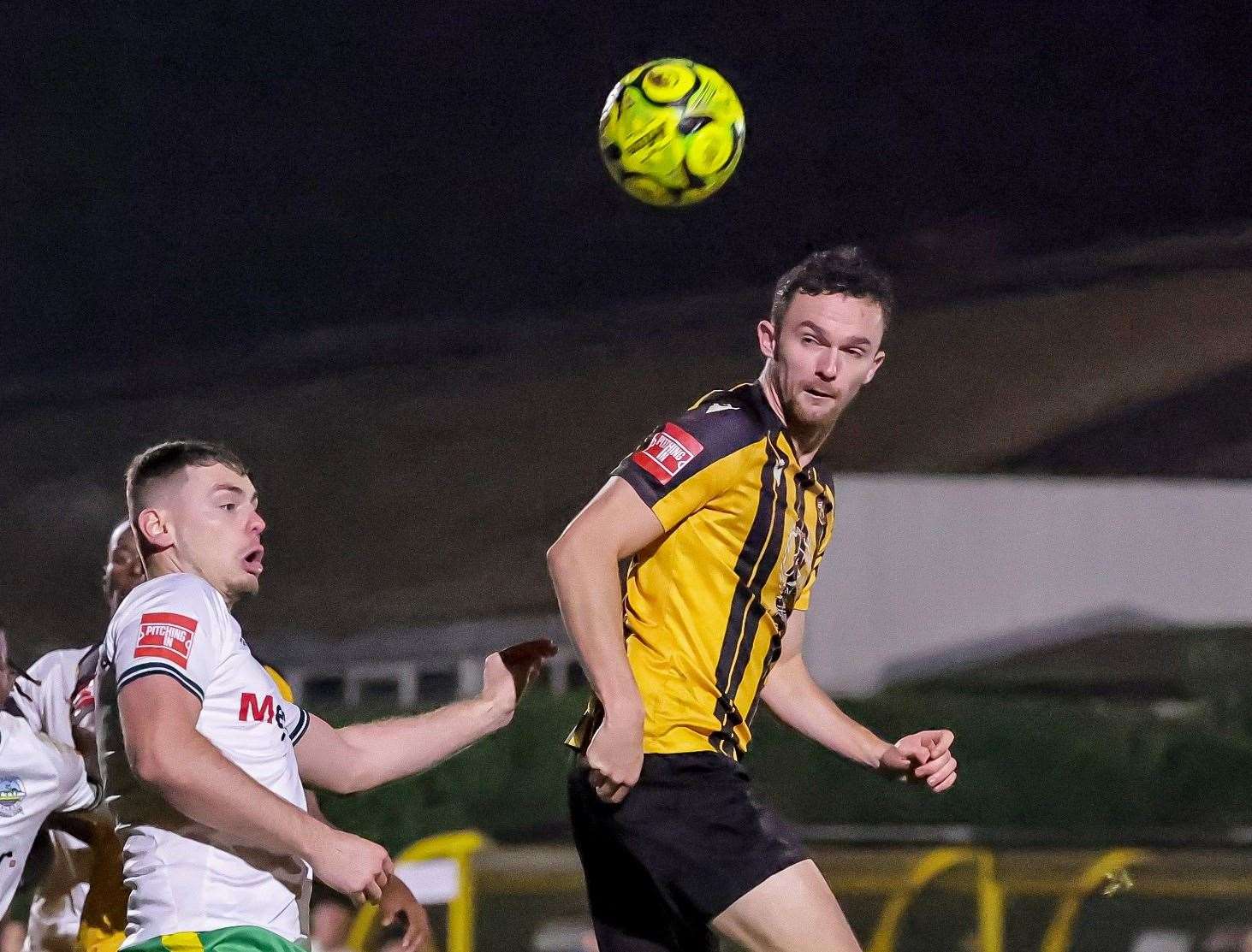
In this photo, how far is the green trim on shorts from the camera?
2297 mm

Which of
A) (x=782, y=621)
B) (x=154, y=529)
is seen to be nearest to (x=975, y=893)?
(x=782, y=621)

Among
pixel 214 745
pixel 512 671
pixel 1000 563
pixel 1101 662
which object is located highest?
pixel 1000 563

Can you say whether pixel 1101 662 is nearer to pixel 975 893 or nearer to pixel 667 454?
pixel 975 893

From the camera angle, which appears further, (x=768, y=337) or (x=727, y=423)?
(x=768, y=337)

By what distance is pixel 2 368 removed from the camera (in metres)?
11.0

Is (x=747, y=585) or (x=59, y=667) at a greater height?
(x=59, y=667)

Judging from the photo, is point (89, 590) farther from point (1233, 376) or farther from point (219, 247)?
point (1233, 376)

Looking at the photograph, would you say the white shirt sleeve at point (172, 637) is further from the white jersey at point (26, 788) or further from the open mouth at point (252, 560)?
the white jersey at point (26, 788)

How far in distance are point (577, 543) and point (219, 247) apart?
9415 millimetres

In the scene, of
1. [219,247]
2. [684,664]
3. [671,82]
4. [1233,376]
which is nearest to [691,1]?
[219,247]

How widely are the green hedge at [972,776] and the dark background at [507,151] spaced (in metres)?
3.61

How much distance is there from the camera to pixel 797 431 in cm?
280

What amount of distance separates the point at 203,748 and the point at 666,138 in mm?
1966

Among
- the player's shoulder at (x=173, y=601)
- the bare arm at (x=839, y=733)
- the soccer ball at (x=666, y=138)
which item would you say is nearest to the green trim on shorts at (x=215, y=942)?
the player's shoulder at (x=173, y=601)
